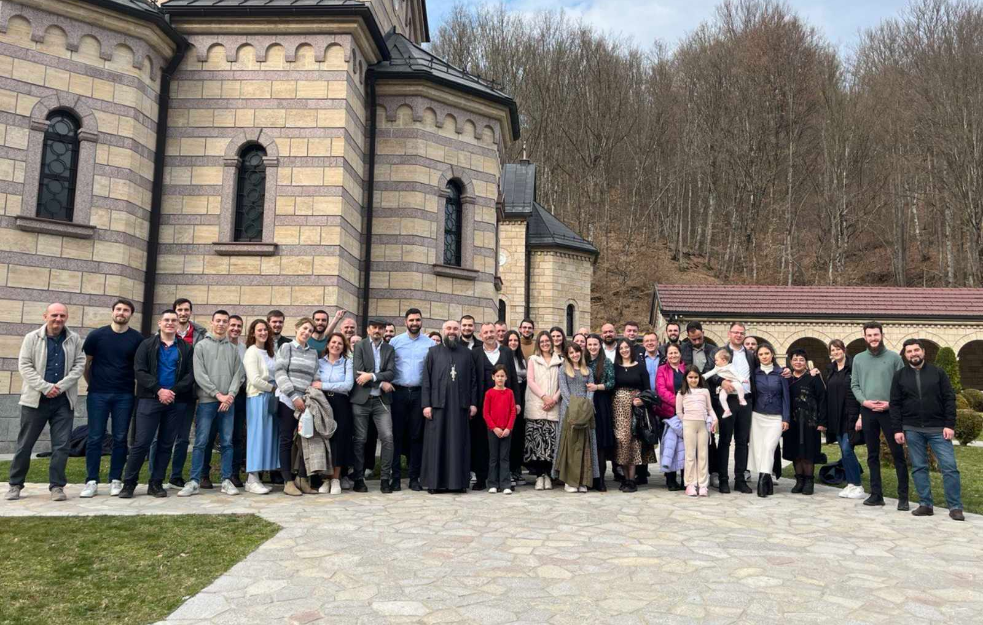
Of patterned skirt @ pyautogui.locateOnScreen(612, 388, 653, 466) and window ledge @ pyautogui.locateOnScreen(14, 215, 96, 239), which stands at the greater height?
window ledge @ pyautogui.locateOnScreen(14, 215, 96, 239)

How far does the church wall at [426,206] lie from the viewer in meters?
12.8

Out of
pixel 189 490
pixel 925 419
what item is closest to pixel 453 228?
pixel 189 490

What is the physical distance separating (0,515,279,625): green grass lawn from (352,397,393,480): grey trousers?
6.18 ft

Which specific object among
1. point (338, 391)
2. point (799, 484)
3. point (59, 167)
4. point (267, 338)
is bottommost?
point (799, 484)

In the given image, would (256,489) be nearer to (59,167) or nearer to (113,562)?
(113,562)

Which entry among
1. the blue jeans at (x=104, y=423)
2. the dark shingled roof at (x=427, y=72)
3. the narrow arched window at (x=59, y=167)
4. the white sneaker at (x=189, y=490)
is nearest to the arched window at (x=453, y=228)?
the dark shingled roof at (x=427, y=72)

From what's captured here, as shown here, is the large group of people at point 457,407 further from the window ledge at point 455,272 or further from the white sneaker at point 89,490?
the window ledge at point 455,272

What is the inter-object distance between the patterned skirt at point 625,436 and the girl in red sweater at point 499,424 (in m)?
A: 1.30

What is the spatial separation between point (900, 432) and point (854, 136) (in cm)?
3879

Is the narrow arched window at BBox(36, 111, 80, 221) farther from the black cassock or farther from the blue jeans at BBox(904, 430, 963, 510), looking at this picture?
the blue jeans at BBox(904, 430, 963, 510)

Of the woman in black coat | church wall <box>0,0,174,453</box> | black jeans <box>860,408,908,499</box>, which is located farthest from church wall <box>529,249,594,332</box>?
black jeans <box>860,408,908,499</box>

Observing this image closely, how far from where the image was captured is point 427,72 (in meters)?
12.9

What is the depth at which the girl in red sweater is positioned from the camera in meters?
7.90

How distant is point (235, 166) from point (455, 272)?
4.24 meters
